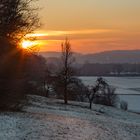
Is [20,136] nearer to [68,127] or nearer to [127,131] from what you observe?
[68,127]

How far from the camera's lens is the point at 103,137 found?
2484 cm

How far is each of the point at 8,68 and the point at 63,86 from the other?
130 ft

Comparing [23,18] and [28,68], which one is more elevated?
[23,18]

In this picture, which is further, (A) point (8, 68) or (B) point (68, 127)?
(A) point (8, 68)

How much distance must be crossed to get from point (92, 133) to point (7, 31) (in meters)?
12.0

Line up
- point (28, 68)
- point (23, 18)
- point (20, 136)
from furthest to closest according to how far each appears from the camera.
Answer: point (23, 18)
point (28, 68)
point (20, 136)

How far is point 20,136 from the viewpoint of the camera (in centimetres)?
2097

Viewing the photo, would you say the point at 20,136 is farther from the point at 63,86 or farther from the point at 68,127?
the point at 63,86

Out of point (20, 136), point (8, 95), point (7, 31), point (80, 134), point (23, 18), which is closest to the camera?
point (20, 136)

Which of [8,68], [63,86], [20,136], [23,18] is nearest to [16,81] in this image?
[8,68]

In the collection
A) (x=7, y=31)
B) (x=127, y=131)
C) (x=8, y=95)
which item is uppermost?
(x=7, y=31)

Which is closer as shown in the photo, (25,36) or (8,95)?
(8,95)


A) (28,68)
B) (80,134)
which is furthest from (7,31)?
(80,134)

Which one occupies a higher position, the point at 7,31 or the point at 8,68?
Result: the point at 7,31
